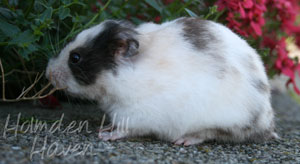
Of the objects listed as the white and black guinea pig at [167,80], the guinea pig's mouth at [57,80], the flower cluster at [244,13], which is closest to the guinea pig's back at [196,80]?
the white and black guinea pig at [167,80]

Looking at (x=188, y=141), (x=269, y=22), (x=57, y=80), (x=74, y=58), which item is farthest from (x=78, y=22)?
(x=269, y=22)

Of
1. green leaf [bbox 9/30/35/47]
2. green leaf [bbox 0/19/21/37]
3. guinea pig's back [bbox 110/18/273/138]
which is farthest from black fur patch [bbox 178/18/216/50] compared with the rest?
green leaf [bbox 0/19/21/37]

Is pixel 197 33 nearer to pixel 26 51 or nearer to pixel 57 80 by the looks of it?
pixel 57 80

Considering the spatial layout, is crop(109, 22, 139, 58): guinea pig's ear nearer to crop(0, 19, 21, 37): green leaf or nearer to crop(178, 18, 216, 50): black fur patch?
crop(178, 18, 216, 50): black fur patch

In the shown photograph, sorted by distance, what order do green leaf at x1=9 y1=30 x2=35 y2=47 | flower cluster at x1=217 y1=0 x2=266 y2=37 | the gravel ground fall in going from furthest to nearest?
flower cluster at x1=217 y1=0 x2=266 y2=37 → green leaf at x1=9 y1=30 x2=35 y2=47 → the gravel ground

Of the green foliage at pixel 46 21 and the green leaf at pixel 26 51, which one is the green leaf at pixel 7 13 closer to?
the green foliage at pixel 46 21

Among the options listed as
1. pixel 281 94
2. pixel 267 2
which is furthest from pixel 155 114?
pixel 281 94

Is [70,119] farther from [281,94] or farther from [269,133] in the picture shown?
[281,94]
